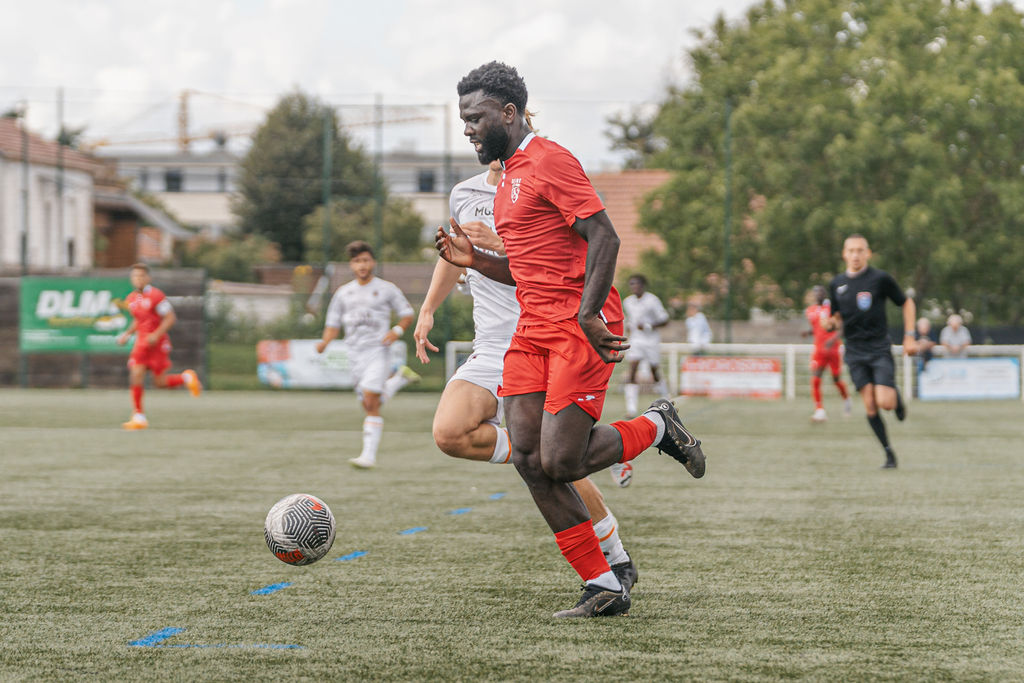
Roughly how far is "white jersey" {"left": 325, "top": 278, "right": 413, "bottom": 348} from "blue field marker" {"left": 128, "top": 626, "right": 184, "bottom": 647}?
7.50m

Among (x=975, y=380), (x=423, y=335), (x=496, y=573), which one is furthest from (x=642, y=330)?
(x=496, y=573)

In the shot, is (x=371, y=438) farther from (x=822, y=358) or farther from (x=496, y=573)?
(x=822, y=358)

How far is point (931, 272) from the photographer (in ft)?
95.0

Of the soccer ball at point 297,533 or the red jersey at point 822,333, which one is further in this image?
the red jersey at point 822,333

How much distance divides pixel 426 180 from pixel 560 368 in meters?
25.3

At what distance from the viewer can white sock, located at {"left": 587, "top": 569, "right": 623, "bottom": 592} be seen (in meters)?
4.91

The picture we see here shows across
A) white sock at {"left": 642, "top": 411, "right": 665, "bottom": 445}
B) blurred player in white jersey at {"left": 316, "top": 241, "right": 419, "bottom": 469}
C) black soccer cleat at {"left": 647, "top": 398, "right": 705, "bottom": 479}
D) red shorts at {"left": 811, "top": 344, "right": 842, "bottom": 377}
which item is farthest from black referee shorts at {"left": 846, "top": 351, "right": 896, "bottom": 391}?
red shorts at {"left": 811, "top": 344, "right": 842, "bottom": 377}

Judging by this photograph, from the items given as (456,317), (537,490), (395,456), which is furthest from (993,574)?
(456,317)

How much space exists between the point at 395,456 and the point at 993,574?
7591mm

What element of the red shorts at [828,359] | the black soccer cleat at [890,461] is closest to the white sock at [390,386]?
the black soccer cleat at [890,461]

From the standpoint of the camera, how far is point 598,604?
488cm

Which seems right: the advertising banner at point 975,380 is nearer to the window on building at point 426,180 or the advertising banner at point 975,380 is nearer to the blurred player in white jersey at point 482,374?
the window on building at point 426,180

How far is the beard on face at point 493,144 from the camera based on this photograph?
4871 mm

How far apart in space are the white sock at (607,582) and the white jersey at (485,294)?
1.84m
